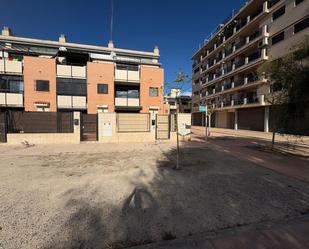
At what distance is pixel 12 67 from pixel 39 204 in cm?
2275

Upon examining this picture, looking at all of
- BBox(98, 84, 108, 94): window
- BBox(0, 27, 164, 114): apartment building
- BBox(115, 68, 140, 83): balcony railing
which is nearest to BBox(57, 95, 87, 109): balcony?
BBox(0, 27, 164, 114): apartment building

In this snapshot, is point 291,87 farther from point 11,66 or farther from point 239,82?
point 11,66

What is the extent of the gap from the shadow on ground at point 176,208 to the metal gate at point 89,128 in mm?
9797

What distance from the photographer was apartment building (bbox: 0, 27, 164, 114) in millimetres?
20469

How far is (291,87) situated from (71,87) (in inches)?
846

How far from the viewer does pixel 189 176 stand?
6352 mm

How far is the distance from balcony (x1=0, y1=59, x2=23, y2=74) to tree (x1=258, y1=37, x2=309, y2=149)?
24762 mm

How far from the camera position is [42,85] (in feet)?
68.3

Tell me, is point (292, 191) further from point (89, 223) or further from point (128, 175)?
point (89, 223)

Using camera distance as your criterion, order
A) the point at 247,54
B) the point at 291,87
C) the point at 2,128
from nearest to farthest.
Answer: the point at 291,87 < the point at 2,128 < the point at 247,54

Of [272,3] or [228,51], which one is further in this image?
[228,51]

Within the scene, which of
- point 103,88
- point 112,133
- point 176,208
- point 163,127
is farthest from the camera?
point 103,88

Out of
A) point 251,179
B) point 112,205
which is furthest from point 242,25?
point 112,205

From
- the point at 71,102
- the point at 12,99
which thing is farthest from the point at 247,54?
the point at 12,99
